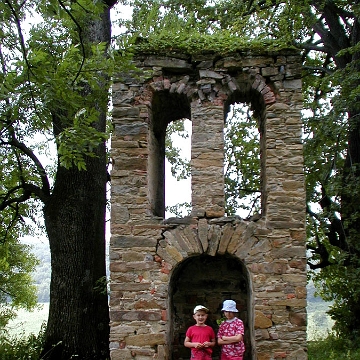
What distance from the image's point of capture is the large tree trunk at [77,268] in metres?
7.23

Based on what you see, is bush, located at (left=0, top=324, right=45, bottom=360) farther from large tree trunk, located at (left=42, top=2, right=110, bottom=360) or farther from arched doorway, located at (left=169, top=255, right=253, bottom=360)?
arched doorway, located at (left=169, top=255, right=253, bottom=360)

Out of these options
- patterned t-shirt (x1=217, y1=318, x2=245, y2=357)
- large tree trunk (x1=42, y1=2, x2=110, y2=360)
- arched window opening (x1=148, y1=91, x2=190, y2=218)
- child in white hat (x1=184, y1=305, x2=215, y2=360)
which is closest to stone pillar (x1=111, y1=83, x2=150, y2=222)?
arched window opening (x1=148, y1=91, x2=190, y2=218)

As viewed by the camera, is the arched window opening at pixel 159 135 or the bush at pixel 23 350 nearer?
the arched window opening at pixel 159 135

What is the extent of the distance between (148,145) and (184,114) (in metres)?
1.32

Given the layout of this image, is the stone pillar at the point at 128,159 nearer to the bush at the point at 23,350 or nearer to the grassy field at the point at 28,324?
the bush at the point at 23,350

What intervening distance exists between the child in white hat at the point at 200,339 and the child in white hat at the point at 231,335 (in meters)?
0.15

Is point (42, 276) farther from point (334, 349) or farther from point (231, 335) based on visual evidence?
point (231, 335)

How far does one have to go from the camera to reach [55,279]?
7629 mm

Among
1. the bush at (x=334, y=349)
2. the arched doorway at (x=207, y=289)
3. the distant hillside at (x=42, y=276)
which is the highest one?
the distant hillside at (x=42, y=276)

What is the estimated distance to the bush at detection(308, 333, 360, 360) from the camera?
7418 millimetres

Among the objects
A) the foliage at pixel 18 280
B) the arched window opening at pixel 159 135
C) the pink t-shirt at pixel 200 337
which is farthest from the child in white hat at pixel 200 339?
the foliage at pixel 18 280

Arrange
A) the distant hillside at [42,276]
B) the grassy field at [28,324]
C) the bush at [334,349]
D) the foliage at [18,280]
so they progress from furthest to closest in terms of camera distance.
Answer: the distant hillside at [42,276] → the foliage at [18,280] → the grassy field at [28,324] → the bush at [334,349]

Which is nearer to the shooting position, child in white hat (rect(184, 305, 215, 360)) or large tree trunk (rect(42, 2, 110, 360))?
child in white hat (rect(184, 305, 215, 360))

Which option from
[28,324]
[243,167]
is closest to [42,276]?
[28,324]
